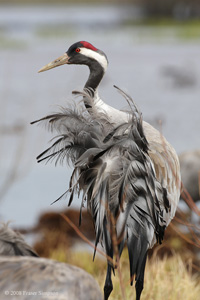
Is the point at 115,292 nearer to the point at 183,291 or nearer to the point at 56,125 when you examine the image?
the point at 183,291

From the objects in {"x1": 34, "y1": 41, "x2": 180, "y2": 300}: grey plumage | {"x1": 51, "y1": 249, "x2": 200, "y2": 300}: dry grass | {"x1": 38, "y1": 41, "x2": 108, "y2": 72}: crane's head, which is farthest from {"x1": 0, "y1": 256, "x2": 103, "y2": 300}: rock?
{"x1": 38, "y1": 41, "x2": 108, "y2": 72}: crane's head

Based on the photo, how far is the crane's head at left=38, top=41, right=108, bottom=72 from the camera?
3223mm

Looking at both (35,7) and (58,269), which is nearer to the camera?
(58,269)

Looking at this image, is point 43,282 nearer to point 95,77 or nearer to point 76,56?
point 95,77

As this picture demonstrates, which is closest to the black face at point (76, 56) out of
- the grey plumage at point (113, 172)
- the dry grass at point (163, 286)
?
the grey plumage at point (113, 172)

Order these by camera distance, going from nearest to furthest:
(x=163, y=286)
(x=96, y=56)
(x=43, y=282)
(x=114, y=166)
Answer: (x=43, y=282)
(x=114, y=166)
(x=96, y=56)
(x=163, y=286)

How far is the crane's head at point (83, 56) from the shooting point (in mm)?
3223

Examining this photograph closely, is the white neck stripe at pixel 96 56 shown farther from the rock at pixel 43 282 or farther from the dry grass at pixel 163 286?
the dry grass at pixel 163 286

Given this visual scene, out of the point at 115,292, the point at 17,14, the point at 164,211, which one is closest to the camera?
the point at 164,211

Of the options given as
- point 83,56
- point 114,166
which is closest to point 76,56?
point 83,56

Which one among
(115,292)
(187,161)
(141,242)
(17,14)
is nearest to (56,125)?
(141,242)

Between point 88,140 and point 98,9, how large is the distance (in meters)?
34.2

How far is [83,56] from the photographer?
3.25 m

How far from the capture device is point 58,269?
2492 mm
